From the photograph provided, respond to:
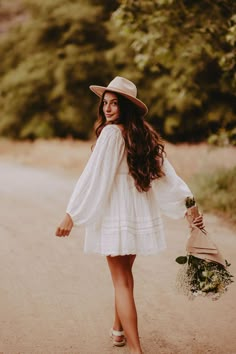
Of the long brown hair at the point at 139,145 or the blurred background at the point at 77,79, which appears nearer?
the long brown hair at the point at 139,145

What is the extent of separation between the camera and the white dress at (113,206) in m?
3.04

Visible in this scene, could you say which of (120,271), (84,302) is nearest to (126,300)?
(120,271)

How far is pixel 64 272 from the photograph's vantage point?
16.8 feet

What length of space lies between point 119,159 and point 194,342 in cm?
143

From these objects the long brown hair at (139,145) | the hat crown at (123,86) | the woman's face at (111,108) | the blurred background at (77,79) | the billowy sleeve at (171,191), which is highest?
the hat crown at (123,86)

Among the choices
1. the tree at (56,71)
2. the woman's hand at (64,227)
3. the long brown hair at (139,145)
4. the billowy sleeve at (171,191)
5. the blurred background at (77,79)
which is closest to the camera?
the woman's hand at (64,227)

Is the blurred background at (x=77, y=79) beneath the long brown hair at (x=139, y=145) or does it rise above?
beneath

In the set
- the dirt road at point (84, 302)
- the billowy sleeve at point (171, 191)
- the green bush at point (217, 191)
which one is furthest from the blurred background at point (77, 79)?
the billowy sleeve at point (171, 191)

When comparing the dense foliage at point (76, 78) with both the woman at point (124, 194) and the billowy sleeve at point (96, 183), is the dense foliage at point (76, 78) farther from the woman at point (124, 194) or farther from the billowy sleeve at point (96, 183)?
the billowy sleeve at point (96, 183)

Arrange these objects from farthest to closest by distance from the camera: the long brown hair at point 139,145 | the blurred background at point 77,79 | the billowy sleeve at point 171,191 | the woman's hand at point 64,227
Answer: the blurred background at point 77,79 < the billowy sleeve at point 171,191 < the long brown hair at point 139,145 < the woman's hand at point 64,227

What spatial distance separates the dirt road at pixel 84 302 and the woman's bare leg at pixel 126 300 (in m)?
0.27

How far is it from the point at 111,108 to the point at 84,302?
1.86 metres

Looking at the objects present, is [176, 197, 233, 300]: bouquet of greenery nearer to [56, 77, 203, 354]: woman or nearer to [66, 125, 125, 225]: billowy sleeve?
[56, 77, 203, 354]: woman

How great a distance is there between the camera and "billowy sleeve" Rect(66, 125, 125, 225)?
3037 millimetres
